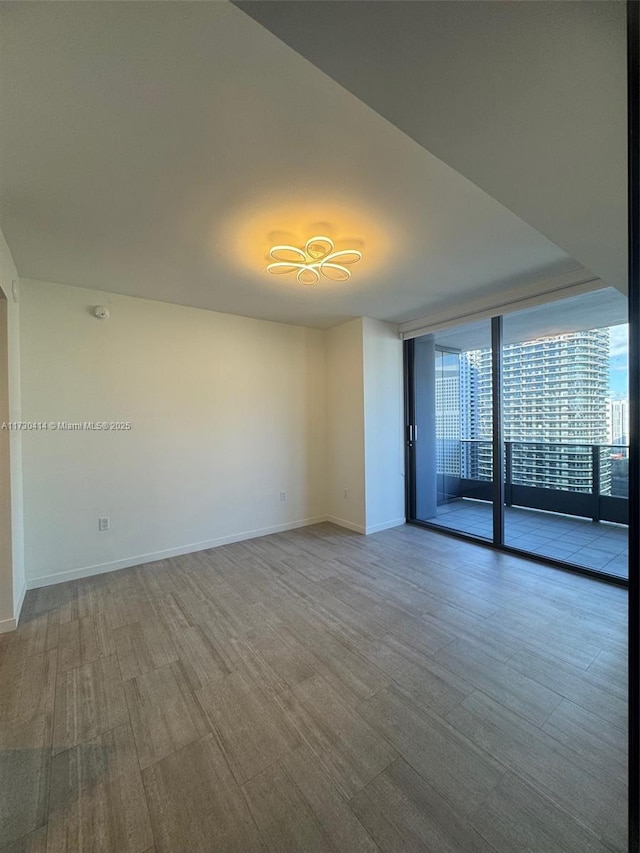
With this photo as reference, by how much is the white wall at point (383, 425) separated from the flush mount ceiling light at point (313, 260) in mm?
1566

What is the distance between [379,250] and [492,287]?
144 cm

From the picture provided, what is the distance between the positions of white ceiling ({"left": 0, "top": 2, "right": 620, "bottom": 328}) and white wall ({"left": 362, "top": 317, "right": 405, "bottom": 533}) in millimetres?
1296

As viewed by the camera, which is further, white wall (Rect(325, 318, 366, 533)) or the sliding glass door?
white wall (Rect(325, 318, 366, 533))

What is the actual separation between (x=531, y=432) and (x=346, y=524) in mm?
2449

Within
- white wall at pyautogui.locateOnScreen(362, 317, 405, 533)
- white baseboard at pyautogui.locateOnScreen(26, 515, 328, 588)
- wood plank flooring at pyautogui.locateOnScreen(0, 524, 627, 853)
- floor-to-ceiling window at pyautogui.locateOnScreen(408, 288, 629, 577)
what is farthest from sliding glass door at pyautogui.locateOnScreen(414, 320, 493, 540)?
white baseboard at pyautogui.locateOnScreen(26, 515, 328, 588)

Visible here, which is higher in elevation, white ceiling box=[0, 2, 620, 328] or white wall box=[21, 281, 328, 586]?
white ceiling box=[0, 2, 620, 328]

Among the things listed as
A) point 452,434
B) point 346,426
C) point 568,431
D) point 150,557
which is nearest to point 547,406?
point 568,431

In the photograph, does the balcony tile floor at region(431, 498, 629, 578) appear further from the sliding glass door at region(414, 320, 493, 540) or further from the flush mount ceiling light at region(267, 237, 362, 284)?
the flush mount ceiling light at region(267, 237, 362, 284)

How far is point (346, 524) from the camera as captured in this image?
14.1 ft

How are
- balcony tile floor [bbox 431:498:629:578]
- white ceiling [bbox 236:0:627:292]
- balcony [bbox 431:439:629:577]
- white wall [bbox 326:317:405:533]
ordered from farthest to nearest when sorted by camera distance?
1. white wall [bbox 326:317:405:533]
2. balcony [bbox 431:439:629:577]
3. balcony tile floor [bbox 431:498:629:578]
4. white ceiling [bbox 236:0:627:292]

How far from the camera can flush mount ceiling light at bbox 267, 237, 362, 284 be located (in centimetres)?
216

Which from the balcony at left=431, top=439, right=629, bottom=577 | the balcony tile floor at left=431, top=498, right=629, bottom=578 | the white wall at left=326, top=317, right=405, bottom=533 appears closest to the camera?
the balcony tile floor at left=431, top=498, right=629, bottom=578

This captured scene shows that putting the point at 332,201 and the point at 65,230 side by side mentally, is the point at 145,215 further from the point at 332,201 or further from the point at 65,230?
the point at 332,201

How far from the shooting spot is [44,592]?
8.97 feet
